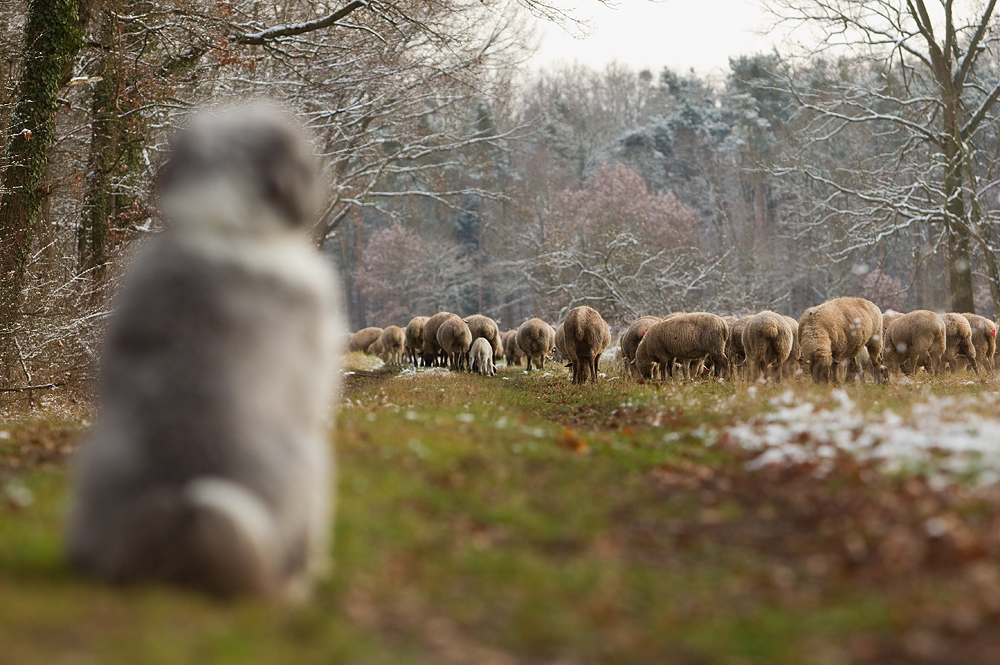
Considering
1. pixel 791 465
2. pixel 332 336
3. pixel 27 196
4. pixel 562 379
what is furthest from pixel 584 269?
pixel 332 336

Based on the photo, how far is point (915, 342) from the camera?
22203 mm

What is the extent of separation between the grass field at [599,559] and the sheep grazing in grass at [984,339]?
18.2m

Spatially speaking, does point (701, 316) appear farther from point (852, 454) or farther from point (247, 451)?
point (247, 451)

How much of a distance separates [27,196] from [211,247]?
12.2 m

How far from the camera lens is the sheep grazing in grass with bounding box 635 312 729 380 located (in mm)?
22281

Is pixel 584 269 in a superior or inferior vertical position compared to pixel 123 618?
superior

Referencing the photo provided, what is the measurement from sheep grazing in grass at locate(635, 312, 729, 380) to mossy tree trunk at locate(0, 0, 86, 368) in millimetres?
14711

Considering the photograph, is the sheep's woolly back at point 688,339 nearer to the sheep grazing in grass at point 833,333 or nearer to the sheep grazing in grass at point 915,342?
the sheep grazing in grass at point 833,333

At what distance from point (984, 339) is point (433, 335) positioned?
21099 mm

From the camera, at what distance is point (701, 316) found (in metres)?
22.8

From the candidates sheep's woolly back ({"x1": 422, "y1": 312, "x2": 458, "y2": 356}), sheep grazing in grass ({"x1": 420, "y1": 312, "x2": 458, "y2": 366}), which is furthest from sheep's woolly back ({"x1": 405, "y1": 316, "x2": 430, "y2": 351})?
sheep's woolly back ({"x1": 422, "y1": 312, "x2": 458, "y2": 356})

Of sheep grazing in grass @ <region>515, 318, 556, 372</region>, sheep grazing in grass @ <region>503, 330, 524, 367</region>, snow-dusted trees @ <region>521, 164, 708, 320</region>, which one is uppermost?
snow-dusted trees @ <region>521, 164, 708, 320</region>

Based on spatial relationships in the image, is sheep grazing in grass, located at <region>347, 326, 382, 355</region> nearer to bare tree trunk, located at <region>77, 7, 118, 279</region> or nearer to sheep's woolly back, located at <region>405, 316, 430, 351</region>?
sheep's woolly back, located at <region>405, 316, 430, 351</region>

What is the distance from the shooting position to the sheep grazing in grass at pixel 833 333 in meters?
18.9
